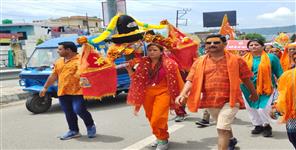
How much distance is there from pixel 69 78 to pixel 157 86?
5.46 feet

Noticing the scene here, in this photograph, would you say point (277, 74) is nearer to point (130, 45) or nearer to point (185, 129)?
point (185, 129)

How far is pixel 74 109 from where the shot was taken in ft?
21.0

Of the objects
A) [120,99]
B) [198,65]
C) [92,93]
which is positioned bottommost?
[120,99]

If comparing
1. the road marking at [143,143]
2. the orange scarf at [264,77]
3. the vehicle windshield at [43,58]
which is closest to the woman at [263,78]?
the orange scarf at [264,77]

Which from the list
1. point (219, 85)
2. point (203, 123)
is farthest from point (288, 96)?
point (203, 123)

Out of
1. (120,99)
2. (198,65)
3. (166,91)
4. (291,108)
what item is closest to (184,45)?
(166,91)

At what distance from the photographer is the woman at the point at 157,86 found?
17.7 feet

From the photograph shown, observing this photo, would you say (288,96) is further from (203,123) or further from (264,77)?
(203,123)

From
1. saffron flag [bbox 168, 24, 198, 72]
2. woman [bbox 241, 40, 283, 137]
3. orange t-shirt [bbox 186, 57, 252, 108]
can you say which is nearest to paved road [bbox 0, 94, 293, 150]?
woman [bbox 241, 40, 283, 137]

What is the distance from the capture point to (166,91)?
546 cm

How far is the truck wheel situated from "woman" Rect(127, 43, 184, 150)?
14.5 feet

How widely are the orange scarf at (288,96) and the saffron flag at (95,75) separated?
100 inches

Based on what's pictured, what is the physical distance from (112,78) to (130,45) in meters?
0.74

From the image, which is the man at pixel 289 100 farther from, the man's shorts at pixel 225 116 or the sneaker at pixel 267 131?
the sneaker at pixel 267 131
